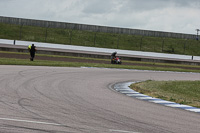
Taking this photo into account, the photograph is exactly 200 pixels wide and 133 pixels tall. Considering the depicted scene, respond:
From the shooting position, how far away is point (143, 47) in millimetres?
65062

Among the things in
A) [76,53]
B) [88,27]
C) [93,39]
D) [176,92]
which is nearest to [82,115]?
[176,92]

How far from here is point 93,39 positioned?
6444 cm

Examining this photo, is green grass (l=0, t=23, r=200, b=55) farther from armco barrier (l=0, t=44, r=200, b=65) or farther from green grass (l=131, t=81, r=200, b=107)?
green grass (l=131, t=81, r=200, b=107)

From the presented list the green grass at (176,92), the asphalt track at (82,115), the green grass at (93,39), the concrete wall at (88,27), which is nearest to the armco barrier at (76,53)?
the green grass at (93,39)

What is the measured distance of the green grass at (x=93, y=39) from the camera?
58406 millimetres

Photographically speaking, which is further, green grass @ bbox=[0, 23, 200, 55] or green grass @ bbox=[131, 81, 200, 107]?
green grass @ bbox=[0, 23, 200, 55]

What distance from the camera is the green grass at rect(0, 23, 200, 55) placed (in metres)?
58.4

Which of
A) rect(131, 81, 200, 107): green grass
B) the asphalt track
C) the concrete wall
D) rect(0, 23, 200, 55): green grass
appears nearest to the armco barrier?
rect(0, 23, 200, 55): green grass

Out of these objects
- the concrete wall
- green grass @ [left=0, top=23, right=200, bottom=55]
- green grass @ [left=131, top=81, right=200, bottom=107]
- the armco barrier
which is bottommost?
green grass @ [left=131, top=81, right=200, bottom=107]

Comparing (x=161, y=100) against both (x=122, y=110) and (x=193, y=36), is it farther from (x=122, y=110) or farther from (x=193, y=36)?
(x=193, y=36)

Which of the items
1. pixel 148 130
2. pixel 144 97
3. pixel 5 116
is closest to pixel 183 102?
pixel 144 97

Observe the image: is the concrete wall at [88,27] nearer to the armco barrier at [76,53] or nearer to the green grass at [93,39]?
the green grass at [93,39]

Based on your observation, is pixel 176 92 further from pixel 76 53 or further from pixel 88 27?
pixel 88 27

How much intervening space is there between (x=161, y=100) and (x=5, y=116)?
259 inches
